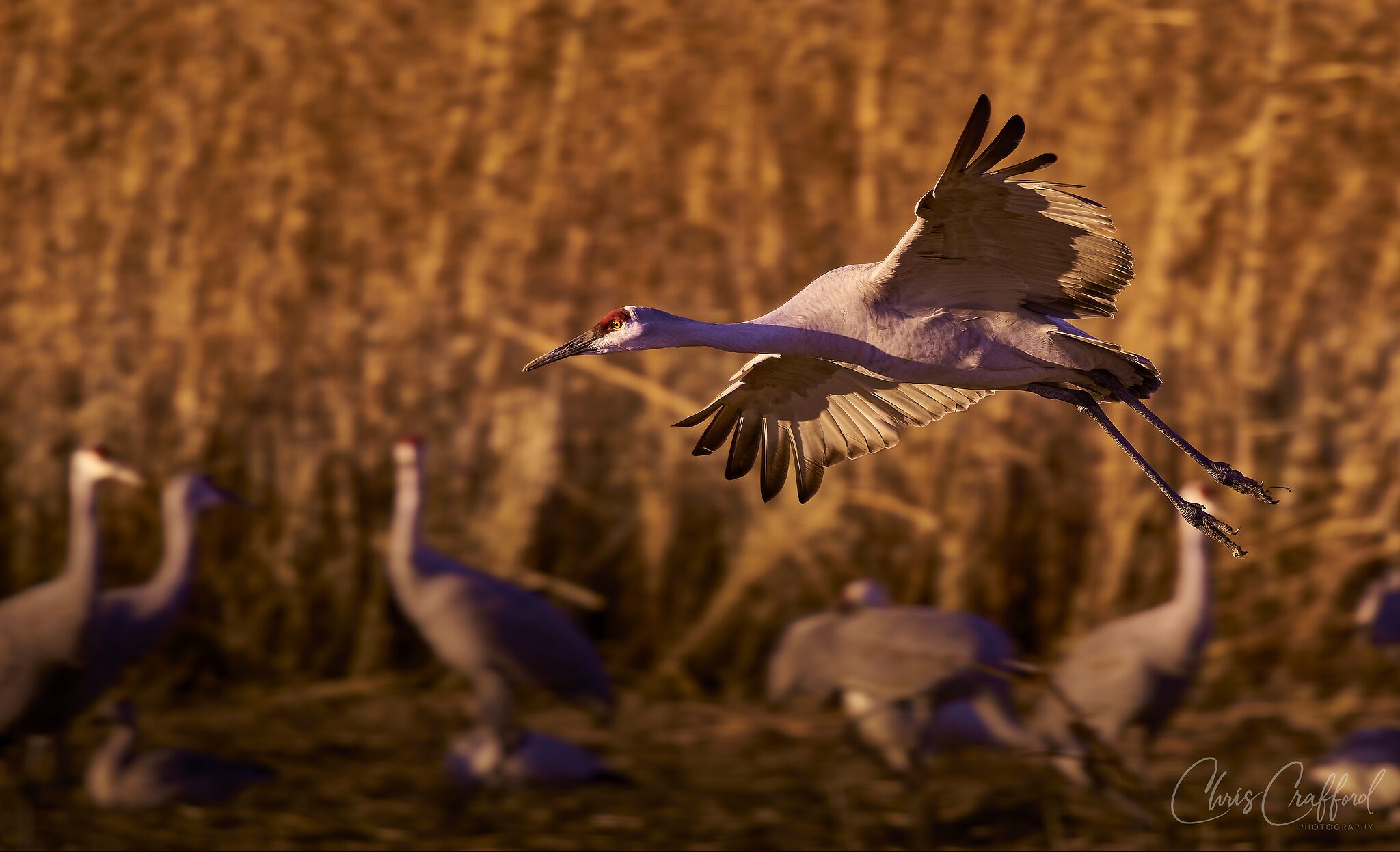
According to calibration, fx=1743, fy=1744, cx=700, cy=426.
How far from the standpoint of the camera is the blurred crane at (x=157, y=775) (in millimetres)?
5969

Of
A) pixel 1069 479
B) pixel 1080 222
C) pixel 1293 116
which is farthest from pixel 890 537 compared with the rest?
pixel 1080 222

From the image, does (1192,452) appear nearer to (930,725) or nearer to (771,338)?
(771,338)

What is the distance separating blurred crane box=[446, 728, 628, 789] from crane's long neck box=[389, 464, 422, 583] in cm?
67

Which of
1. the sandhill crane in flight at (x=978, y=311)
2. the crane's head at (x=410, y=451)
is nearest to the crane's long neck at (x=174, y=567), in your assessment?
the crane's head at (x=410, y=451)

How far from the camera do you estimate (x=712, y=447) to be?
172 inches

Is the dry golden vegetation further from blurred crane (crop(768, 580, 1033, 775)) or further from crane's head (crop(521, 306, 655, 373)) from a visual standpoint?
crane's head (crop(521, 306, 655, 373))

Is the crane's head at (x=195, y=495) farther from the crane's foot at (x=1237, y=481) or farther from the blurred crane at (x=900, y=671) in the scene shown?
the crane's foot at (x=1237, y=481)

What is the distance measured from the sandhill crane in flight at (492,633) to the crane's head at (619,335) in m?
2.67

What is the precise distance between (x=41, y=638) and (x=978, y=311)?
3.58 metres

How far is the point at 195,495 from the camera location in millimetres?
6465

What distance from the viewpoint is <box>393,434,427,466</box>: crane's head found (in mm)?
6562

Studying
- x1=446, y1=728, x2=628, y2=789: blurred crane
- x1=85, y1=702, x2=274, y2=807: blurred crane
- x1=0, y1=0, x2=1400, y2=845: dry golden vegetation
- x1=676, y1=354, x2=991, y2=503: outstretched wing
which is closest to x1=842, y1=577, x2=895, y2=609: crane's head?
x1=0, y1=0, x2=1400, y2=845: dry golden vegetation

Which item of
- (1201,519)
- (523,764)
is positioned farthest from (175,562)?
(1201,519)

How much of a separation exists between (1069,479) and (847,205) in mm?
1396
